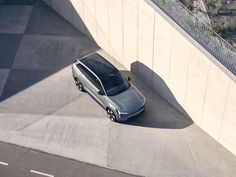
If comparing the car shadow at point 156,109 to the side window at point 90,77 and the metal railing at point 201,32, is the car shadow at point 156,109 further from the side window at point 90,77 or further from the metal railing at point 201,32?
the metal railing at point 201,32

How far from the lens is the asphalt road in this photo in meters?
Answer: 15.0

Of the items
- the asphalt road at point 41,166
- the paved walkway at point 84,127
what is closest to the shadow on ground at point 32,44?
the paved walkway at point 84,127

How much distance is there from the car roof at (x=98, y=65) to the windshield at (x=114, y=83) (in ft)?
0.69

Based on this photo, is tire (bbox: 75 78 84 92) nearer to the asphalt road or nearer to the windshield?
the windshield

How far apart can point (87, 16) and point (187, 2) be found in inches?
185

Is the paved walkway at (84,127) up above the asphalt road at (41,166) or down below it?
above

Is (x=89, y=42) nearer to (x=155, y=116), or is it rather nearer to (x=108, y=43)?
(x=108, y=43)

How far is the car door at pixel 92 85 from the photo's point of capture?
56.2 ft

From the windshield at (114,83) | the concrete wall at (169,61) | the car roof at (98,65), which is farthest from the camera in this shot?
the car roof at (98,65)

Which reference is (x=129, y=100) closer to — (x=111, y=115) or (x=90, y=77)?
(x=111, y=115)

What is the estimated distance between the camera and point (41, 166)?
15.2 metres

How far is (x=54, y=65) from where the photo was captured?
19.5 m

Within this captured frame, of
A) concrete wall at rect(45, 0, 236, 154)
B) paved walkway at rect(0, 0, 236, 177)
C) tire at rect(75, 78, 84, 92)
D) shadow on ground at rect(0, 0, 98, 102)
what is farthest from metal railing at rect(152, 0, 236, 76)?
shadow on ground at rect(0, 0, 98, 102)

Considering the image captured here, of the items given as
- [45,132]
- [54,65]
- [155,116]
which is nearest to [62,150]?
[45,132]
